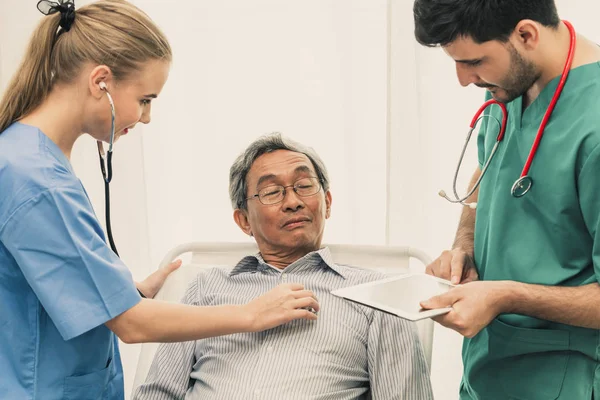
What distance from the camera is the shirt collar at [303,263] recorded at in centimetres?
192

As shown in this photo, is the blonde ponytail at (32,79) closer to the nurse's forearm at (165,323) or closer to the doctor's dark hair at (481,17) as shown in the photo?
the nurse's forearm at (165,323)

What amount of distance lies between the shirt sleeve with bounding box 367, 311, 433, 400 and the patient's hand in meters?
0.21

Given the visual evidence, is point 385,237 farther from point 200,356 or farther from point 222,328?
point 222,328

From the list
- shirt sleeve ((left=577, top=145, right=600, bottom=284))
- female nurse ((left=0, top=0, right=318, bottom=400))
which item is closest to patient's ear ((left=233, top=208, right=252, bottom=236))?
female nurse ((left=0, top=0, right=318, bottom=400))

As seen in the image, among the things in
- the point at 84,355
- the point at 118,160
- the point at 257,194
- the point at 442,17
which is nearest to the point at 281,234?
the point at 257,194

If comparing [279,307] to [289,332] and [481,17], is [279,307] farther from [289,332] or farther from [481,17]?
[481,17]

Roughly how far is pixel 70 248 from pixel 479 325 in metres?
0.78

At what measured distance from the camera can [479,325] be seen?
133 cm

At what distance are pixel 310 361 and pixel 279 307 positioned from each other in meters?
0.24

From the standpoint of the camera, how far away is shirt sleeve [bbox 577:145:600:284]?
1271 millimetres

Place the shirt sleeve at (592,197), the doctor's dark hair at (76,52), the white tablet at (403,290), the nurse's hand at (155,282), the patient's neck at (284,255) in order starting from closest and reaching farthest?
1. the shirt sleeve at (592,197)
2. the doctor's dark hair at (76,52)
3. the white tablet at (403,290)
4. the patient's neck at (284,255)
5. the nurse's hand at (155,282)

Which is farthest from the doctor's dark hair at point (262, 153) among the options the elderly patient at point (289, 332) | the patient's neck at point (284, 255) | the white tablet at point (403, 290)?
the white tablet at point (403, 290)

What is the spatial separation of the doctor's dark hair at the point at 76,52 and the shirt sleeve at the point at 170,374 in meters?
0.76

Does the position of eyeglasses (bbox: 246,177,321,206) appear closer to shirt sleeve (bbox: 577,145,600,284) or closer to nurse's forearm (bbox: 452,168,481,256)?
nurse's forearm (bbox: 452,168,481,256)
